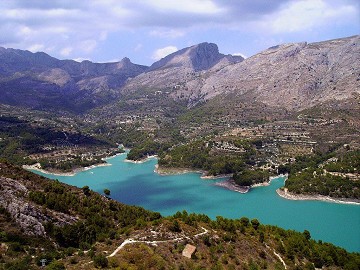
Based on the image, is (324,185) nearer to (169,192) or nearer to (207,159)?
(169,192)

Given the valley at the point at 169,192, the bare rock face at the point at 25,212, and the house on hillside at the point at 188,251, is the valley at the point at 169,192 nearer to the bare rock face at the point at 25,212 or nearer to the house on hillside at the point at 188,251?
the bare rock face at the point at 25,212

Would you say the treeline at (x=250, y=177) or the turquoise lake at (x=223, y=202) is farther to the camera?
the treeline at (x=250, y=177)

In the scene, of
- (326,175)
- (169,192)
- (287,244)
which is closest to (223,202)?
(169,192)

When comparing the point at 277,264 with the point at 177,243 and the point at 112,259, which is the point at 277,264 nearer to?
the point at 177,243

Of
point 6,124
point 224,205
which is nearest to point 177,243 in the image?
point 224,205

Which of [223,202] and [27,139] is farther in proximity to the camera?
[27,139]

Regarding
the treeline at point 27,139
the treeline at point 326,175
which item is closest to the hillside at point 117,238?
the treeline at point 326,175

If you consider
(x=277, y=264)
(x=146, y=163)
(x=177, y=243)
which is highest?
(x=177, y=243)
